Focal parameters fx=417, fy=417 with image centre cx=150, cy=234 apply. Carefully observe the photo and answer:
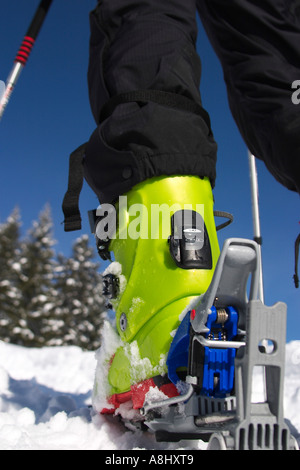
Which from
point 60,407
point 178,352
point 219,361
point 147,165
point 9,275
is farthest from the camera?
point 9,275

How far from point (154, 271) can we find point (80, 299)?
2607 cm

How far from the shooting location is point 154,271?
4.22 ft

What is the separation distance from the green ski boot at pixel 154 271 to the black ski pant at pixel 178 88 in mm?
69

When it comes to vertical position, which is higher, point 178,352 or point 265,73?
point 265,73

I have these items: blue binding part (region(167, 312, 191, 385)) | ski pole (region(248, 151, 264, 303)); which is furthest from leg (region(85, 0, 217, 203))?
ski pole (region(248, 151, 264, 303))

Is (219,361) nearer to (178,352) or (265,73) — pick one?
(178,352)

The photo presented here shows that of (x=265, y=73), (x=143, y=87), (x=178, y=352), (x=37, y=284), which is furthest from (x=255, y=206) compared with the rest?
(x=37, y=284)

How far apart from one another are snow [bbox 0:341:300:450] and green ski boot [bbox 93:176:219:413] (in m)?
0.12

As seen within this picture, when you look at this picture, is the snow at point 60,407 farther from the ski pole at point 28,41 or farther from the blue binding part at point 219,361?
the ski pole at point 28,41

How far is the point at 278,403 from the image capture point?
0.79 meters

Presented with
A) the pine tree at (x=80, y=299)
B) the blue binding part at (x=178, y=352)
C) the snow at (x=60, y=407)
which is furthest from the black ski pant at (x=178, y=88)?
the pine tree at (x=80, y=299)

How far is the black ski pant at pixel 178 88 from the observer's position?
1277mm

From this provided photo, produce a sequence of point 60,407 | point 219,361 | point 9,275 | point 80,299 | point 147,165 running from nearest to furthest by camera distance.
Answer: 1. point 219,361
2. point 147,165
3. point 60,407
4. point 9,275
5. point 80,299
